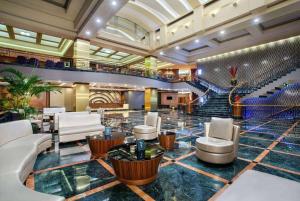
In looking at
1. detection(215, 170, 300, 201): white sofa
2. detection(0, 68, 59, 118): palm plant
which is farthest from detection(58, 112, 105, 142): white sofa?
detection(215, 170, 300, 201): white sofa

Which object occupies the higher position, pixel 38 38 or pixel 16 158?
pixel 38 38

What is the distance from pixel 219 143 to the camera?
9.71 feet

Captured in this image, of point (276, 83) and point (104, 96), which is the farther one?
point (104, 96)

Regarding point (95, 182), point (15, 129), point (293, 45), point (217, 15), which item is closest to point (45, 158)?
point (15, 129)

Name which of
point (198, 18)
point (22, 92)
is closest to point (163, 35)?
point (198, 18)

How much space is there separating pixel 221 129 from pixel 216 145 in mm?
559

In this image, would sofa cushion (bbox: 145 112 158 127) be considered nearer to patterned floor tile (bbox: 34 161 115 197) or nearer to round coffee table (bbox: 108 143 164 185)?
patterned floor tile (bbox: 34 161 115 197)

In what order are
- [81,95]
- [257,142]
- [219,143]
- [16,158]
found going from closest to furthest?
[16,158] < [219,143] < [257,142] < [81,95]

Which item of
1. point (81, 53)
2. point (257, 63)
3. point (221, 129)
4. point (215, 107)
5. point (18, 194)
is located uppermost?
point (81, 53)

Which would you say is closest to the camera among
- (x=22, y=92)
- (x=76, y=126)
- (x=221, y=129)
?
(x=221, y=129)

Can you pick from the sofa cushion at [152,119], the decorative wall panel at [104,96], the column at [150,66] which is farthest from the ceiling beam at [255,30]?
the decorative wall panel at [104,96]

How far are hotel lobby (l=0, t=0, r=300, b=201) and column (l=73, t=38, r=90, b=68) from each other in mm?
73

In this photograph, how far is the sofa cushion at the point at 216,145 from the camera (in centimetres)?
284

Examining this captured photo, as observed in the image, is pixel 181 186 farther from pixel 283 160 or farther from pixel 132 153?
pixel 283 160
